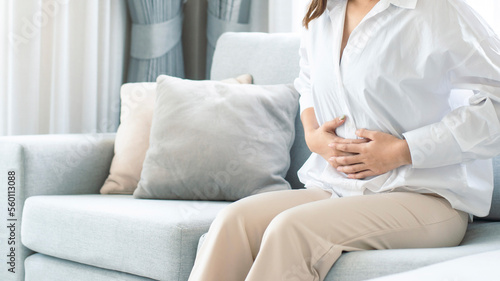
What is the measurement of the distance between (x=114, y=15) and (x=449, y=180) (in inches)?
81.7

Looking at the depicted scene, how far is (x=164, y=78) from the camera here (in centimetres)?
200

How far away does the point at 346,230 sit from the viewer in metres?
1.13

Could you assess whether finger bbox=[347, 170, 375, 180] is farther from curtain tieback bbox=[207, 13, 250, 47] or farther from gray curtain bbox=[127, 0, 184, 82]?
gray curtain bbox=[127, 0, 184, 82]

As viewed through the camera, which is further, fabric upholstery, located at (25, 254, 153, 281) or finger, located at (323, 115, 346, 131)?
fabric upholstery, located at (25, 254, 153, 281)

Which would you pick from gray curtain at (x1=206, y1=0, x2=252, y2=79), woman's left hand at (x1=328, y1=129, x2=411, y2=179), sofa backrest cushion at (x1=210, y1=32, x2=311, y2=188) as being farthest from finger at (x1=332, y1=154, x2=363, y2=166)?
gray curtain at (x1=206, y1=0, x2=252, y2=79)

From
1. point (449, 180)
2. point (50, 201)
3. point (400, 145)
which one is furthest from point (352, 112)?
point (50, 201)

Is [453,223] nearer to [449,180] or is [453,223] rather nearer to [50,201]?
[449,180]

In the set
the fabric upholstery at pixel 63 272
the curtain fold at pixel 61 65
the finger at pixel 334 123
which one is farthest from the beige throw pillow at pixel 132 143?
the finger at pixel 334 123

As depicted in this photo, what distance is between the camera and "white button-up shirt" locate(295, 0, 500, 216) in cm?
124

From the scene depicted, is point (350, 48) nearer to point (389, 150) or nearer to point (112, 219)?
point (389, 150)

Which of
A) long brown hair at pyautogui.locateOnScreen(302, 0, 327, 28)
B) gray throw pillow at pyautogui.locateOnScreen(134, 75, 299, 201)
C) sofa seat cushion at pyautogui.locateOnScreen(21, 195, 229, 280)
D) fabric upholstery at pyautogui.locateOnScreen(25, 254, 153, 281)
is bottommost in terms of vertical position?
fabric upholstery at pyautogui.locateOnScreen(25, 254, 153, 281)

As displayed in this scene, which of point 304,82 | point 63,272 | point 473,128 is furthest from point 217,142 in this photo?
point 473,128

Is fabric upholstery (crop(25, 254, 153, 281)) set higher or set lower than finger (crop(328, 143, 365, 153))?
lower

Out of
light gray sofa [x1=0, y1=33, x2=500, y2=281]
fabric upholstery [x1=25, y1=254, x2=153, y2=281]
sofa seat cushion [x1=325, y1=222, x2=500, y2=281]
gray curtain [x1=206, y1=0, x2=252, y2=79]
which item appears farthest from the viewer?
gray curtain [x1=206, y1=0, x2=252, y2=79]
